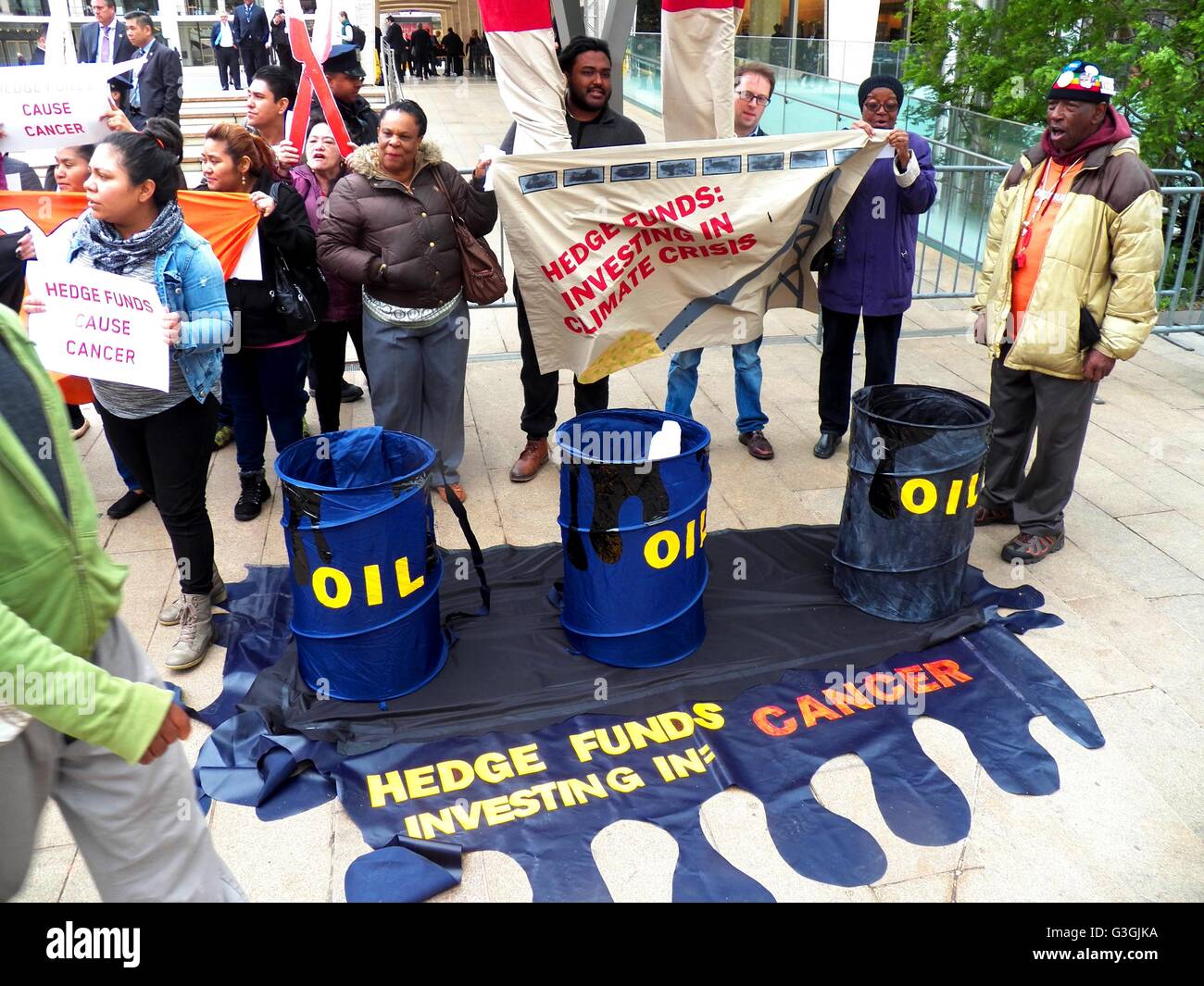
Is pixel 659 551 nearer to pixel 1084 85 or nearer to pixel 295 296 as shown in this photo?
pixel 295 296

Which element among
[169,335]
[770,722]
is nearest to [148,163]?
[169,335]

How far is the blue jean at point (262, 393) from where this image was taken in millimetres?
4973

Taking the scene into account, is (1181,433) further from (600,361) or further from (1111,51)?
(1111,51)

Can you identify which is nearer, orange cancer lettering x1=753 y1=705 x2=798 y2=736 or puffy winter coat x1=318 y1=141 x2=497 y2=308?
orange cancer lettering x1=753 y1=705 x2=798 y2=736

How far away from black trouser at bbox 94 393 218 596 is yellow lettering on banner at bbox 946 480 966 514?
10.1 ft

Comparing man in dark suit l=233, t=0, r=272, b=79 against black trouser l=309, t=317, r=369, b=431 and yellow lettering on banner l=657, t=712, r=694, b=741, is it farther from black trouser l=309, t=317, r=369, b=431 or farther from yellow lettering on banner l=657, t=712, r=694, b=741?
yellow lettering on banner l=657, t=712, r=694, b=741

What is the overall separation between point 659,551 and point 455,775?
1141 mm

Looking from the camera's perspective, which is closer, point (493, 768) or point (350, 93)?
point (493, 768)

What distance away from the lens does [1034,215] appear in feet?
→ 15.0

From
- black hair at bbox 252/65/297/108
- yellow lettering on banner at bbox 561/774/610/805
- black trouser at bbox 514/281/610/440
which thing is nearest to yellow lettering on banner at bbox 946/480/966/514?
yellow lettering on banner at bbox 561/774/610/805

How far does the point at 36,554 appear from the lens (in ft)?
6.65

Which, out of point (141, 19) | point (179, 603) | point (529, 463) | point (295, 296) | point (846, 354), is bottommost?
point (179, 603)

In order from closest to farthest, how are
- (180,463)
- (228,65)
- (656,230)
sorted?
(180,463)
(656,230)
(228,65)

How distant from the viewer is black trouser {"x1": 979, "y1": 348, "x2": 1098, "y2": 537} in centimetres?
472
